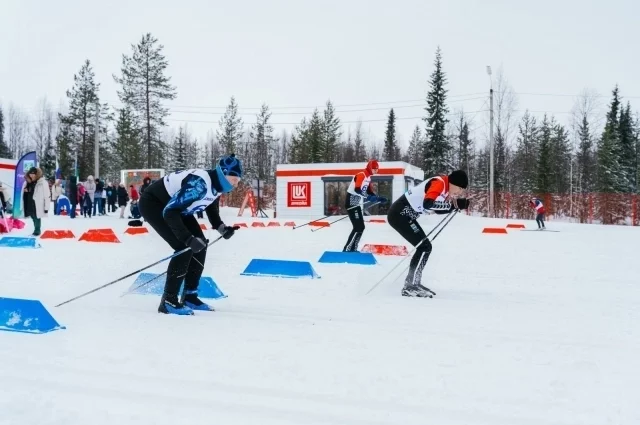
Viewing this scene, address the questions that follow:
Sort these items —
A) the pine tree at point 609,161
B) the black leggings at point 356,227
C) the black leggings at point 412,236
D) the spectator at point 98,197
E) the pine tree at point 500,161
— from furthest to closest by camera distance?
1. the pine tree at point 500,161
2. the pine tree at point 609,161
3. the spectator at point 98,197
4. the black leggings at point 356,227
5. the black leggings at point 412,236

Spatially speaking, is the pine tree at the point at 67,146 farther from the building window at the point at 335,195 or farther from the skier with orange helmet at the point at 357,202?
the skier with orange helmet at the point at 357,202

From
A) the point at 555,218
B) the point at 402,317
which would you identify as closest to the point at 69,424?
the point at 402,317

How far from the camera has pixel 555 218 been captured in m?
39.1

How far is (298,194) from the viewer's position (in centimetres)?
3075

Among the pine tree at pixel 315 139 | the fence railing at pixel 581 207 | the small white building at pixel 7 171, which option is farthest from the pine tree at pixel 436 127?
the small white building at pixel 7 171

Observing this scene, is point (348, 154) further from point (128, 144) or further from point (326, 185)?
point (326, 185)

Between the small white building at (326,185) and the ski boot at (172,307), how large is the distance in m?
23.7

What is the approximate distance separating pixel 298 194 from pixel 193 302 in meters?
25.6

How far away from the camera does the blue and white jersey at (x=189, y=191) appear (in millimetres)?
4621

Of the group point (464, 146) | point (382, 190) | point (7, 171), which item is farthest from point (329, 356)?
point (464, 146)

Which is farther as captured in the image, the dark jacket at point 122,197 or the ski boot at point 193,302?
the dark jacket at point 122,197

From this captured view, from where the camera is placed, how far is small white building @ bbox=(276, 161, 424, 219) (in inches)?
1120

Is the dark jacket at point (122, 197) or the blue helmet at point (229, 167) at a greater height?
the blue helmet at point (229, 167)

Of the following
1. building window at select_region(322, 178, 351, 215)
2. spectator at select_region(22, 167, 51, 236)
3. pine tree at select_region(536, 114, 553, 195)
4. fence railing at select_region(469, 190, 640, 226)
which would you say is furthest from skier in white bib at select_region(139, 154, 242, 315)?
pine tree at select_region(536, 114, 553, 195)
